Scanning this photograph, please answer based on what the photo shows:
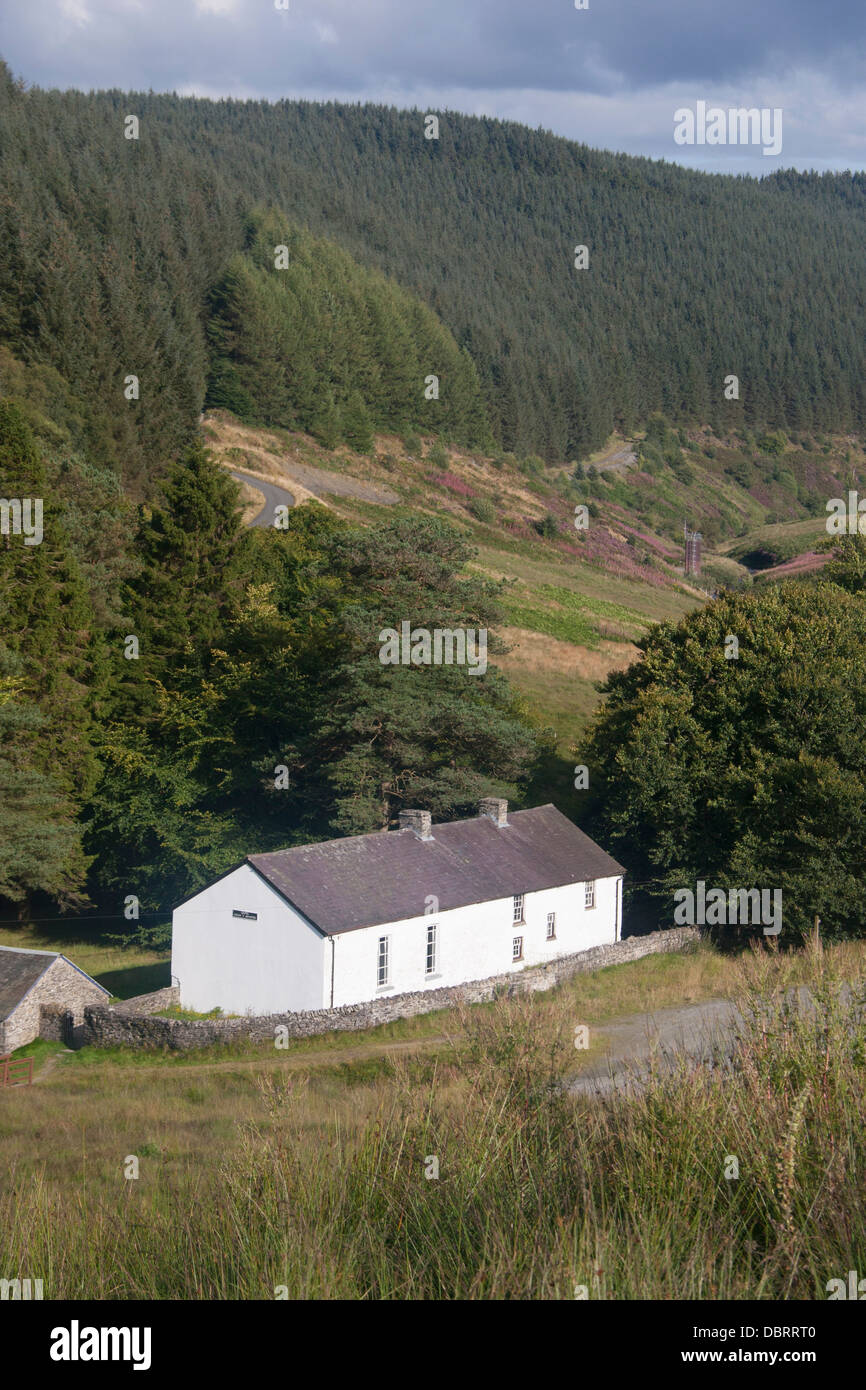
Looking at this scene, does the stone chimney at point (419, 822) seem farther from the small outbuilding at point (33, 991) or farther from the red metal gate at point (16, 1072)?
the red metal gate at point (16, 1072)

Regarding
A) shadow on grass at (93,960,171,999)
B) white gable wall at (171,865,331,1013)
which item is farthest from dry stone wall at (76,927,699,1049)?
shadow on grass at (93,960,171,999)

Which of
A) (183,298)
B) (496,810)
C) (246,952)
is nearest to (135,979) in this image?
(246,952)

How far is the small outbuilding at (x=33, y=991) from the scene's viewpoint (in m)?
30.8

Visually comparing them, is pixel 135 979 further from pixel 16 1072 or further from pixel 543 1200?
pixel 543 1200

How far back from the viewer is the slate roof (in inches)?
1225

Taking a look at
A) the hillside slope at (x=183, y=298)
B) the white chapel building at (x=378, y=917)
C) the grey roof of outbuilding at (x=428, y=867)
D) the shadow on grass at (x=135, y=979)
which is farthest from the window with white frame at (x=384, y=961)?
the hillside slope at (x=183, y=298)

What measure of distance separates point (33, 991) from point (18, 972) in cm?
121

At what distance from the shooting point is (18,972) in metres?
32.3

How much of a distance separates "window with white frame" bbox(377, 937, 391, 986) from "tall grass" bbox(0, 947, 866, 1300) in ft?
75.3

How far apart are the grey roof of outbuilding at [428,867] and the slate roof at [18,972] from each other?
7.20 meters

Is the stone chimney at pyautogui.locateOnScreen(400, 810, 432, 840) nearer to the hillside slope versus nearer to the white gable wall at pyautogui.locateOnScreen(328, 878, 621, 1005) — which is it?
the white gable wall at pyautogui.locateOnScreen(328, 878, 621, 1005)

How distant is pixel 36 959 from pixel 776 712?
23.7m

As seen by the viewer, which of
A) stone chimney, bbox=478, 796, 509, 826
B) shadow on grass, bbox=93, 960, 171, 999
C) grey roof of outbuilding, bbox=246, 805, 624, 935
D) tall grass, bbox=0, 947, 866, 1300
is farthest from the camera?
shadow on grass, bbox=93, 960, 171, 999
